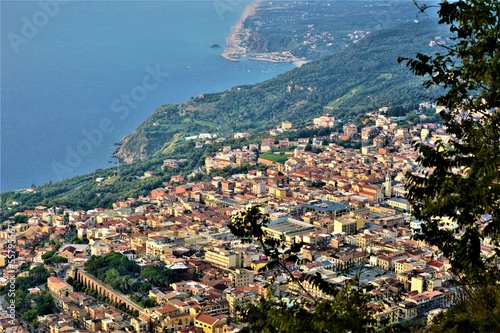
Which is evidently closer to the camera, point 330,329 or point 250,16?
point 330,329

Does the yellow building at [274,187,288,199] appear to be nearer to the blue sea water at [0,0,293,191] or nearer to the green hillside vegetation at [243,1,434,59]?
the blue sea water at [0,0,293,191]

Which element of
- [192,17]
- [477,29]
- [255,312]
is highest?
[477,29]

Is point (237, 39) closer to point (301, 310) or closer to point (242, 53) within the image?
point (242, 53)

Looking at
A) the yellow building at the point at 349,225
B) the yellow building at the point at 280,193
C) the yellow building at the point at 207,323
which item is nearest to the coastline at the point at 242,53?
the yellow building at the point at 280,193

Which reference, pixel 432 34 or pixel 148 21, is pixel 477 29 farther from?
pixel 148 21

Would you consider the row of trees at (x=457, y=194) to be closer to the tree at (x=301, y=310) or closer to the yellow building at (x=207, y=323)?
the tree at (x=301, y=310)

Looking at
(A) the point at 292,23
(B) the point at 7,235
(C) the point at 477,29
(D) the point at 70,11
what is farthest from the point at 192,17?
(C) the point at 477,29

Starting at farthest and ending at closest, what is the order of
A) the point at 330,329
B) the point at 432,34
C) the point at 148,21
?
the point at 148,21, the point at 432,34, the point at 330,329

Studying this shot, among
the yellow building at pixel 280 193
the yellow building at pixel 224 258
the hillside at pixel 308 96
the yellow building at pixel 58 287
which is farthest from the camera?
the hillside at pixel 308 96
